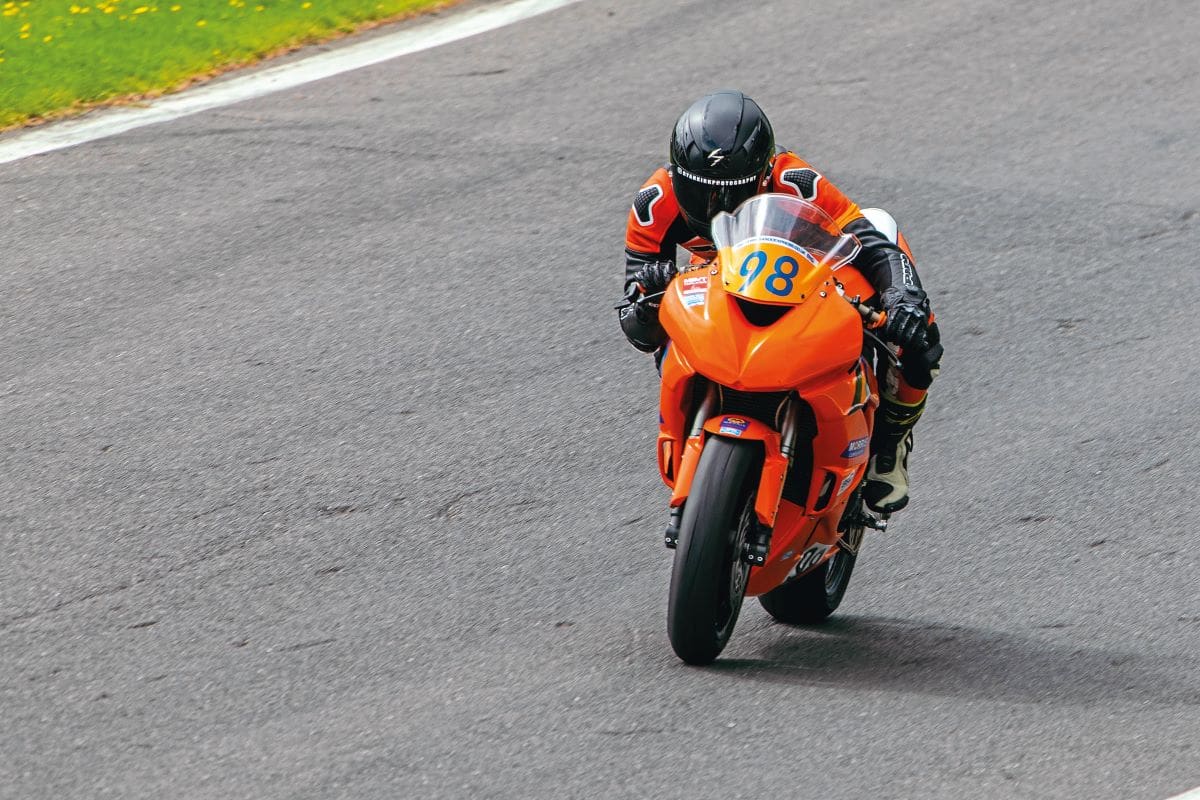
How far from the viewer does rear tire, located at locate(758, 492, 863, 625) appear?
5.93 metres

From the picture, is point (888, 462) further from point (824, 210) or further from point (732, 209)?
point (732, 209)

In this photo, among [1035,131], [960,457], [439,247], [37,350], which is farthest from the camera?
[1035,131]

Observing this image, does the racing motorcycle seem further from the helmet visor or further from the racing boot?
the racing boot

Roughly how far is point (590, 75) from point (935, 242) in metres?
2.80

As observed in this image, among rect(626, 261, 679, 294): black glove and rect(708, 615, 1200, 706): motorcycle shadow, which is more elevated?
rect(626, 261, 679, 294): black glove

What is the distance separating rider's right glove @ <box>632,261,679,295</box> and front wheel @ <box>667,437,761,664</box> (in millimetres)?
591

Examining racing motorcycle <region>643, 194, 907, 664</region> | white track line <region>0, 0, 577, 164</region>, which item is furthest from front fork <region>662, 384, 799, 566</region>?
white track line <region>0, 0, 577, 164</region>

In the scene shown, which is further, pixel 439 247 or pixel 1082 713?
pixel 439 247

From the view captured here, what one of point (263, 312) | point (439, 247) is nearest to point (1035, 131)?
point (439, 247)

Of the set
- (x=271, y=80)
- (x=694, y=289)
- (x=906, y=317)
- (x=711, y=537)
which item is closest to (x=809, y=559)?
(x=711, y=537)

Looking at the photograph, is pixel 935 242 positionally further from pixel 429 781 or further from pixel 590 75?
pixel 429 781

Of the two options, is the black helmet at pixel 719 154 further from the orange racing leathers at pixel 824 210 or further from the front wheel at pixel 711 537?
the front wheel at pixel 711 537

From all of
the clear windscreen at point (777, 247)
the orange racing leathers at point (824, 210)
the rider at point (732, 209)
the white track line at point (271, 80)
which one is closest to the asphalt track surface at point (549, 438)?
the white track line at point (271, 80)

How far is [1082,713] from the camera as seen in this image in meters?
5.28
